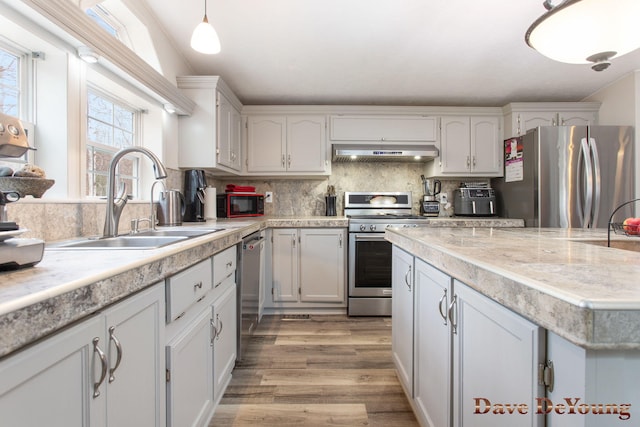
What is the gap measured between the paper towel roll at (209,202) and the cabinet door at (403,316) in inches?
68.3

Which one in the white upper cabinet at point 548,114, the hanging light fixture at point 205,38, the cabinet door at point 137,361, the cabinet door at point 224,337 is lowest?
the cabinet door at point 224,337

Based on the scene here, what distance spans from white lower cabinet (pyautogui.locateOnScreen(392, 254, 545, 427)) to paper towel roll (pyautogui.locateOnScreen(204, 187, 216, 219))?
1828 millimetres

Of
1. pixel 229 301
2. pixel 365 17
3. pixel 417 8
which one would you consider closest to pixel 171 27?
pixel 365 17

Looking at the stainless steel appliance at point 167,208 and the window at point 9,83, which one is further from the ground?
→ the window at point 9,83

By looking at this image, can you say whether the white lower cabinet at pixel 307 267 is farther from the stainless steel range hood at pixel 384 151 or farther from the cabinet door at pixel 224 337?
the cabinet door at pixel 224 337

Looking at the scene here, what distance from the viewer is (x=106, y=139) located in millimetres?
1947

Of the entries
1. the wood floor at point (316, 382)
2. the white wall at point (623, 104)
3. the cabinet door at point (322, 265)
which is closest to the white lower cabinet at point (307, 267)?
the cabinet door at point (322, 265)

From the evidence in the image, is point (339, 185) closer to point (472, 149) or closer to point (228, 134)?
point (228, 134)

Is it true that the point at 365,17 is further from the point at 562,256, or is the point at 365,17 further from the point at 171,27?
the point at 562,256

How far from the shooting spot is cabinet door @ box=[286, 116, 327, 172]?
3373mm

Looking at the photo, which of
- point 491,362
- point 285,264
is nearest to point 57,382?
point 491,362

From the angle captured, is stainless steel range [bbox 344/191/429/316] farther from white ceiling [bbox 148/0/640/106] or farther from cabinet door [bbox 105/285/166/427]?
cabinet door [bbox 105/285/166/427]

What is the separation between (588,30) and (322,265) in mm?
2476

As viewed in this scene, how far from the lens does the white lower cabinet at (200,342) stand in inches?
41.7
